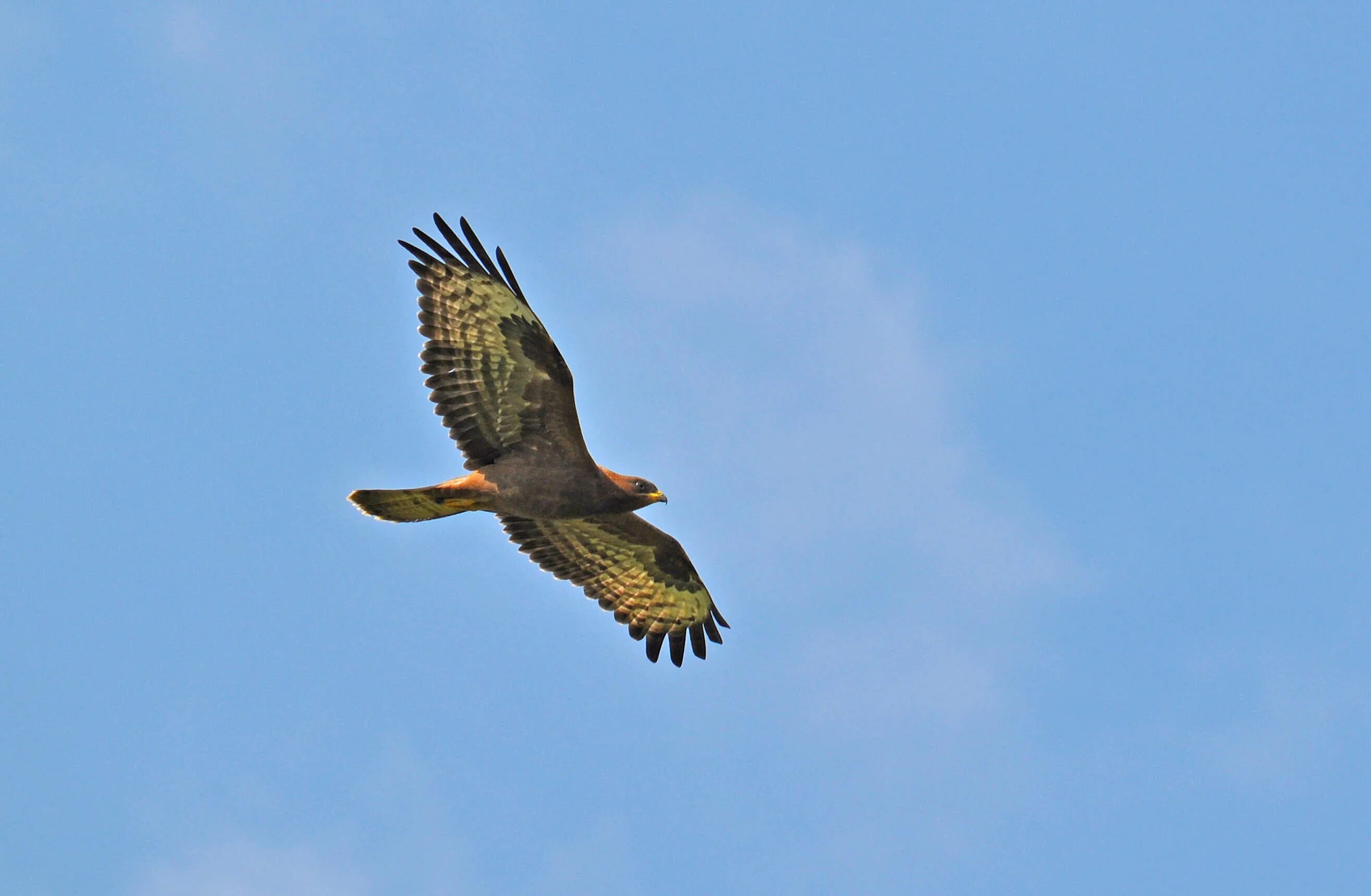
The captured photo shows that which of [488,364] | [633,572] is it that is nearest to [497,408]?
[488,364]

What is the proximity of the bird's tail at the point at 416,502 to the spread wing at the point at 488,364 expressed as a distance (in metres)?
0.35

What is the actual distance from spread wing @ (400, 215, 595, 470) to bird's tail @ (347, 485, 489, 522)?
0.35 metres

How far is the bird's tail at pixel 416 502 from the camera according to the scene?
1711 cm

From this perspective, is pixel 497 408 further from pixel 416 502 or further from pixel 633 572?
pixel 633 572

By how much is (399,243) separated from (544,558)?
13.8 feet

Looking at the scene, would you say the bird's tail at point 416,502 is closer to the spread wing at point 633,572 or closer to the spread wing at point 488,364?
the spread wing at point 488,364

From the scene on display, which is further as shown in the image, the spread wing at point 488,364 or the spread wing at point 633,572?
the spread wing at point 633,572

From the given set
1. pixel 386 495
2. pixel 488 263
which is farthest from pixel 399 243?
pixel 386 495

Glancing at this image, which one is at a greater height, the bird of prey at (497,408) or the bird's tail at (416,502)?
the bird of prey at (497,408)

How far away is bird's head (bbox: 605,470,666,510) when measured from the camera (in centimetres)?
1789

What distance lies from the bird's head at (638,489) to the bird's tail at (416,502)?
135 centimetres

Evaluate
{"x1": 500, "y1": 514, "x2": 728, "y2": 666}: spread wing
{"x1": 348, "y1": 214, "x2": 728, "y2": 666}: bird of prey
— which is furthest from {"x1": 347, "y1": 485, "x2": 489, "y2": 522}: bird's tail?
{"x1": 500, "y1": 514, "x2": 728, "y2": 666}: spread wing

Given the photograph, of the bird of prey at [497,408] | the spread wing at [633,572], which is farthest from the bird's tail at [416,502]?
the spread wing at [633,572]

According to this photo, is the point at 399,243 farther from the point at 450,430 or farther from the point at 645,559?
the point at 645,559
